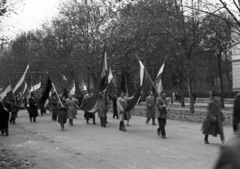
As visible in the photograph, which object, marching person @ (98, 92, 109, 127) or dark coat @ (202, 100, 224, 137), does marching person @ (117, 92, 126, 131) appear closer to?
marching person @ (98, 92, 109, 127)

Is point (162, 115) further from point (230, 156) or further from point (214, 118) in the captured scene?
point (230, 156)

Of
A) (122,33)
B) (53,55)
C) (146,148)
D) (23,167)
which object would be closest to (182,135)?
(146,148)

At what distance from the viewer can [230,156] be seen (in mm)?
1786

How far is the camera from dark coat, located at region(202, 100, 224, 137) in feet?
37.0

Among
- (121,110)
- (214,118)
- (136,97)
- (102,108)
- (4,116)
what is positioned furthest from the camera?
(102,108)

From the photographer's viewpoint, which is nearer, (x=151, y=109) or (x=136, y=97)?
(x=136, y=97)

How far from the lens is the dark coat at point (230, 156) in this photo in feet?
5.74

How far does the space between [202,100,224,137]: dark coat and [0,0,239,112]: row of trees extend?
10.7 metres

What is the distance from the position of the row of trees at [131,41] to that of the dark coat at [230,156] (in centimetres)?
2003

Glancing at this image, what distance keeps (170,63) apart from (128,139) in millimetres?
31485

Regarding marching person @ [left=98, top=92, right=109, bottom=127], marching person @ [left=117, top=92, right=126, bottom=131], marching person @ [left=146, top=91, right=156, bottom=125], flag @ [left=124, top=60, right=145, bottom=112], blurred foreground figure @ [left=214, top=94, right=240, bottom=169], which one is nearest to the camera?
blurred foreground figure @ [left=214, top=94, right=240, bottom=169]

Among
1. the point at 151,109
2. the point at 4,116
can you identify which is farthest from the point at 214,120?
the point at 4,116

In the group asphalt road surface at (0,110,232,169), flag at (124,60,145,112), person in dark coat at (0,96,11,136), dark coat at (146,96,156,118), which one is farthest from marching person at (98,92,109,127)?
person in dark coat at (0,96,11,136)

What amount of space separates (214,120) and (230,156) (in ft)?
32.6
